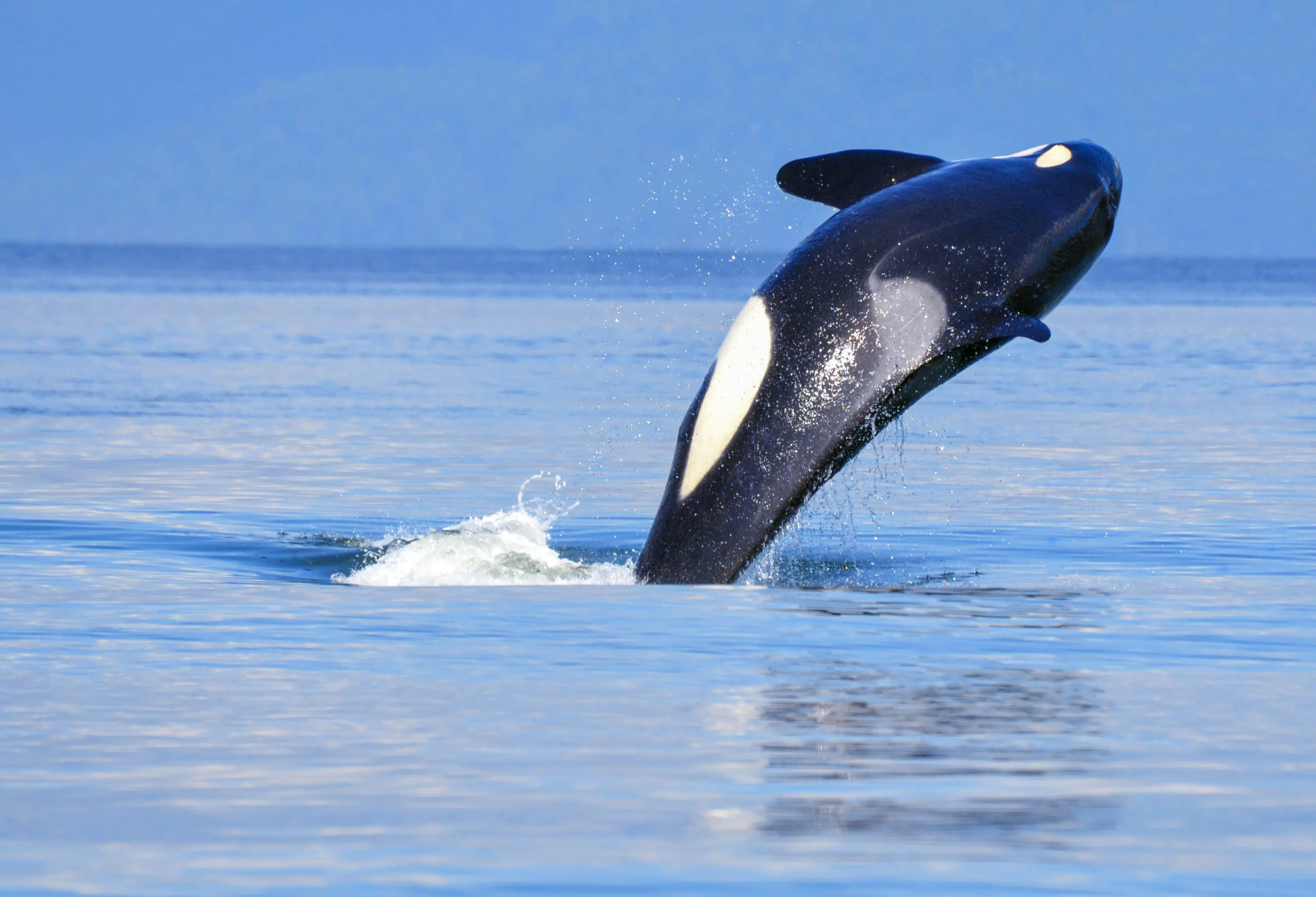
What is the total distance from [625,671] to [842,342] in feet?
10.7

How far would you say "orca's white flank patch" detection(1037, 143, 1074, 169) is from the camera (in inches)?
566

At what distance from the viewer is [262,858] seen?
23.1ft

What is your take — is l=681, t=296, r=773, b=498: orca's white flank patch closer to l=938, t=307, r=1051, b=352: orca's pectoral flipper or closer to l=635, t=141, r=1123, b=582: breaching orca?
l=635, t=141, r=1123, b=582: breaching orca

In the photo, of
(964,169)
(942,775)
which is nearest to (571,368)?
(964,169)

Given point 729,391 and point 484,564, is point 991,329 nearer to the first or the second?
point 729,391

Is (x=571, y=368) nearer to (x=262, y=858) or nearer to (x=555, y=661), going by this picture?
(x=555, y=661)

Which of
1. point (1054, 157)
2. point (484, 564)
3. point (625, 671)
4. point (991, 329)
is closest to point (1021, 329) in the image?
point (991, 329)

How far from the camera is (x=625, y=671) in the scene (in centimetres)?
1071

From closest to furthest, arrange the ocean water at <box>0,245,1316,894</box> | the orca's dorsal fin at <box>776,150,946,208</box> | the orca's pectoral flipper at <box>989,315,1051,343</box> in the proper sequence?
1. the ocean water at <box>0,245,1316,894</box>
2. the orca's pectoral flipper at <box>989,315,1051,343</box>
3. the orca's dorsal fin at <box>776,150,946,208</box>

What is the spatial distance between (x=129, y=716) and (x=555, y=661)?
2.49 metres

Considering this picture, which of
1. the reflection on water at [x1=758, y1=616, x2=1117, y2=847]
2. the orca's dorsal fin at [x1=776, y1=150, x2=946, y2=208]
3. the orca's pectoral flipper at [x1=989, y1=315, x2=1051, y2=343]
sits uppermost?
the orca's dorsal fin at [x1=776, y1=150, x2=946, y2=208]

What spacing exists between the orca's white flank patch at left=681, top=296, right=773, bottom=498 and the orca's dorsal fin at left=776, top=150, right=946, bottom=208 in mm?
1461

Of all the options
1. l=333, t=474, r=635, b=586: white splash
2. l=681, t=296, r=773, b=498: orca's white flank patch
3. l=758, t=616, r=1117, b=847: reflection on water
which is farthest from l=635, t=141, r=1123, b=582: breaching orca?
l=758, t=616, r=1117, b=847: reflection on water

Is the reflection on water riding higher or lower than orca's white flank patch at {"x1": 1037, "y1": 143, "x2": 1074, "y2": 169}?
lower
